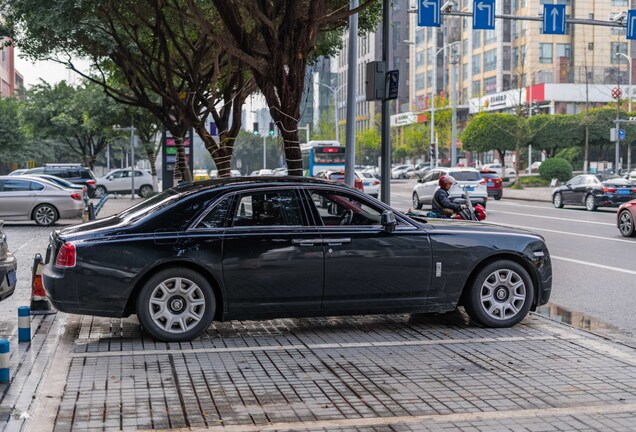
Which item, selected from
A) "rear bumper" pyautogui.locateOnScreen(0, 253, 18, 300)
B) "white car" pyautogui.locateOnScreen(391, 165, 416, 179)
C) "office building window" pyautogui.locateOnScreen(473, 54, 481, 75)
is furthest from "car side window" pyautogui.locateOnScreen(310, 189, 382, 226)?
"office building window" pyautogui.locateOnScreen(473, 54, 481, 75)

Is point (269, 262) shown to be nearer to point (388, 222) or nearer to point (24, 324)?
point (388, 222)

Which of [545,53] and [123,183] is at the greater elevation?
[545,53]

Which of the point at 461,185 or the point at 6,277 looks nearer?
the point at 6,277

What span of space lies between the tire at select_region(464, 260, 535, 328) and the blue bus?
38.2m

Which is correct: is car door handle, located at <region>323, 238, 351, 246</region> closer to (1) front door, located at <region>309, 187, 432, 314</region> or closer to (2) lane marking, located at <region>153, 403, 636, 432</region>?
(1) front door, located at <region>309, 187, 432, 314</region>

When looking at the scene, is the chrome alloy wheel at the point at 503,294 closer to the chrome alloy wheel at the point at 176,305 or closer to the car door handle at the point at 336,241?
the car door handle at the point at 336,241

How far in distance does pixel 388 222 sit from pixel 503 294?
1.54 meters

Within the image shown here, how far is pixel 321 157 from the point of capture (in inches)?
1914

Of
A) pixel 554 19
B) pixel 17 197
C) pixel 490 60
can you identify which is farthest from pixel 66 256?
pixel 490 60

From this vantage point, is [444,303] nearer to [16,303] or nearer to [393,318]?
[393,318]

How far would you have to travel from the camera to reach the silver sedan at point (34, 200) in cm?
2525

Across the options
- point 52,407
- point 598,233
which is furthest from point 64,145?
point 52,407

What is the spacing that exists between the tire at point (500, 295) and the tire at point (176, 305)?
2732 mm

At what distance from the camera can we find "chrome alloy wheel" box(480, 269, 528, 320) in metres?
9.52
